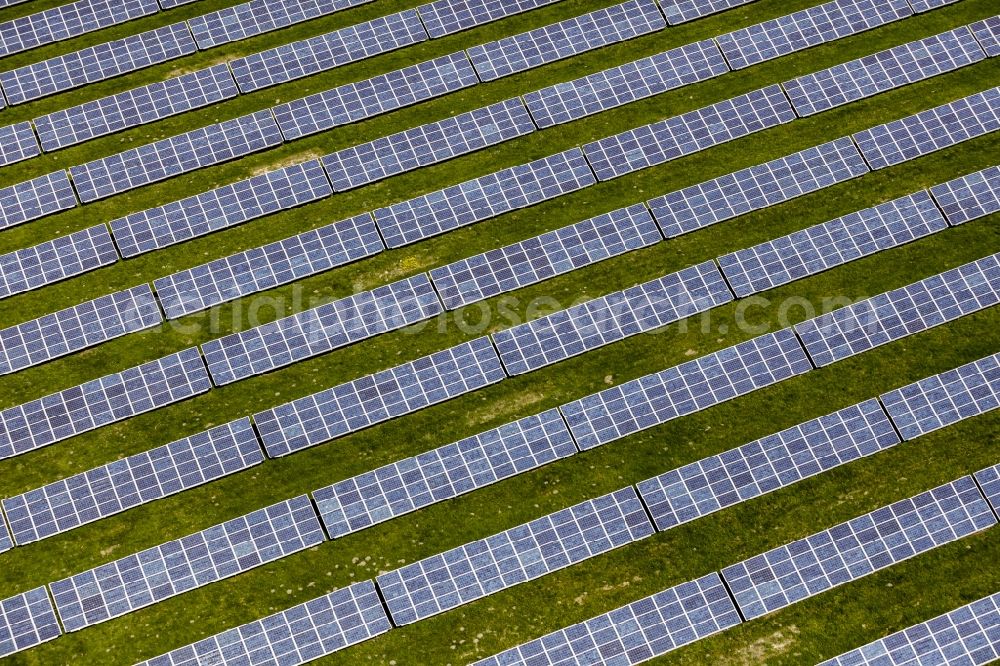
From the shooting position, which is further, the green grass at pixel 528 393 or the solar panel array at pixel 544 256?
the solar panel array at pixel 544 256

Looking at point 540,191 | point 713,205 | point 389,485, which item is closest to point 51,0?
point 540,191

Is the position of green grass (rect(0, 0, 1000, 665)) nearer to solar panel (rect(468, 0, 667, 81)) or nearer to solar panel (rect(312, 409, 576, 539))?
solar panel (rect(312, 409, 576, 539))

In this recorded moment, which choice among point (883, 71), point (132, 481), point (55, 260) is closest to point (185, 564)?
point (132, 481)

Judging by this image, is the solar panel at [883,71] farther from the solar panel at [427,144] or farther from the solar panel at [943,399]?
the solar panel at [943,399]

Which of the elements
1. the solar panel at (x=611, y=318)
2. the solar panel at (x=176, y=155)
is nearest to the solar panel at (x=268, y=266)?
the solar panel at (x=176, y=155)

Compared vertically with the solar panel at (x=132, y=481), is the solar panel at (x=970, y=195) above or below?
above

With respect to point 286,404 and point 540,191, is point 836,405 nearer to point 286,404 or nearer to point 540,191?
point 540,191

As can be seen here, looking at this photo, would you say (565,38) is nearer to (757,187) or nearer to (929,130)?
(757,187)
